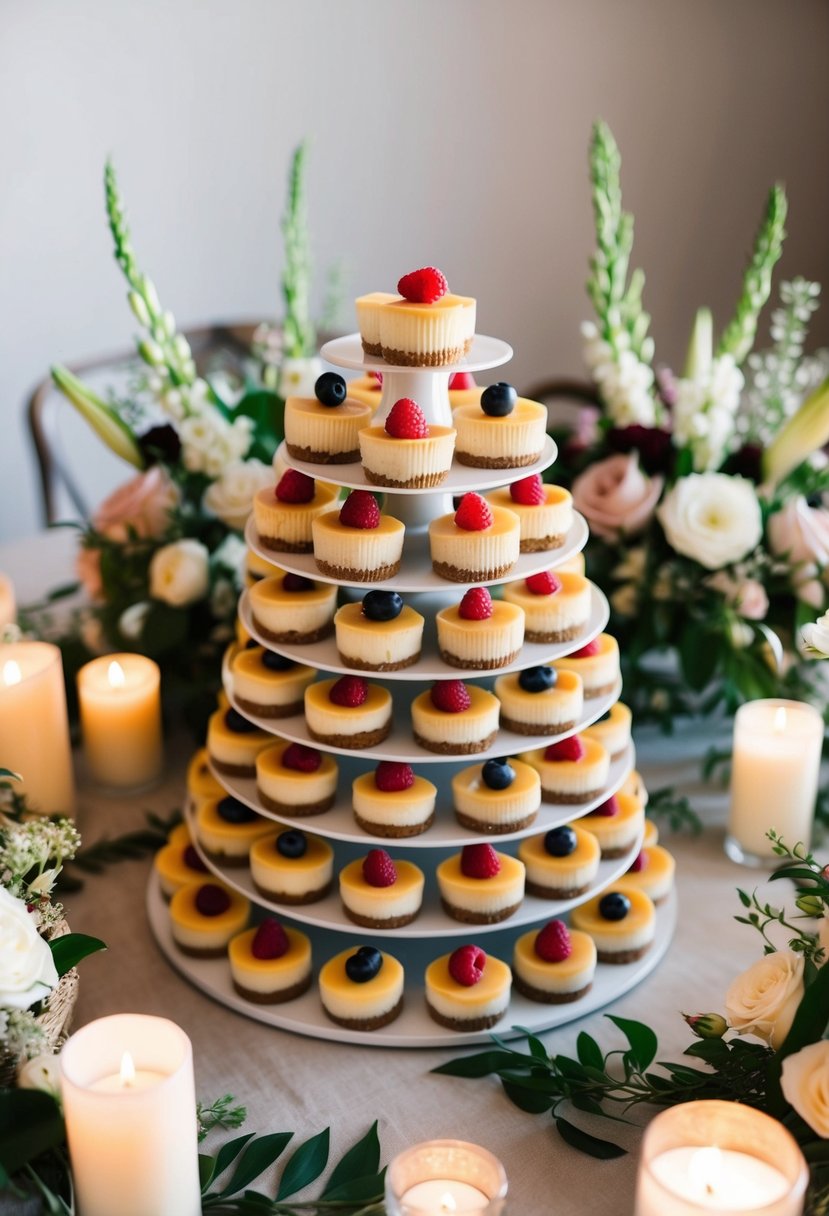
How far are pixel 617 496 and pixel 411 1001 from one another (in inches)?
28.3

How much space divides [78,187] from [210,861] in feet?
6.72

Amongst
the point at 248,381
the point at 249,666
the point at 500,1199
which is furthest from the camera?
the point at 248,381

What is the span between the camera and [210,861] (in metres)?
1.47

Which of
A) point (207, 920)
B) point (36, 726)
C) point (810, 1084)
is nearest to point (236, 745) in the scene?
point (207, 920)

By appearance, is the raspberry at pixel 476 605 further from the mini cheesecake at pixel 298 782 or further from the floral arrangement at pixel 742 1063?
the floral arrangement at pixel 742 1063

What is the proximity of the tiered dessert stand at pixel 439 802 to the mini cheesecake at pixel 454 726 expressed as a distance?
13 millimetres

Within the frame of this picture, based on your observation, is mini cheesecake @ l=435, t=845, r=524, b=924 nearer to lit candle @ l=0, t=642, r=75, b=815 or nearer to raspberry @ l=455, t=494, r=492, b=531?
raspberry @ l=455, t=494, r=492, b=531

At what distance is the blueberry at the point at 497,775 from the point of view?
1.34 metres

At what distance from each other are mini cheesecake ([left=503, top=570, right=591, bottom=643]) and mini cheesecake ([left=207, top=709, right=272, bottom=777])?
32 cm

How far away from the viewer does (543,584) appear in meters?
1.41

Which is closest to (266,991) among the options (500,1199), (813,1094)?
(500,1199)

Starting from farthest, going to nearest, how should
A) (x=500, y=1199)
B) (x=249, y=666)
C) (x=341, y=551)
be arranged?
(x=249, y=666)
(x=341, y=551)
(x=500, y=1199)

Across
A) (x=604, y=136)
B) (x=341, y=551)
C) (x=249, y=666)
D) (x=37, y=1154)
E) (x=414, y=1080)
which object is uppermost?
(x=604, y=136)

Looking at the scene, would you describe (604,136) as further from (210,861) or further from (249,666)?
(210,861)
